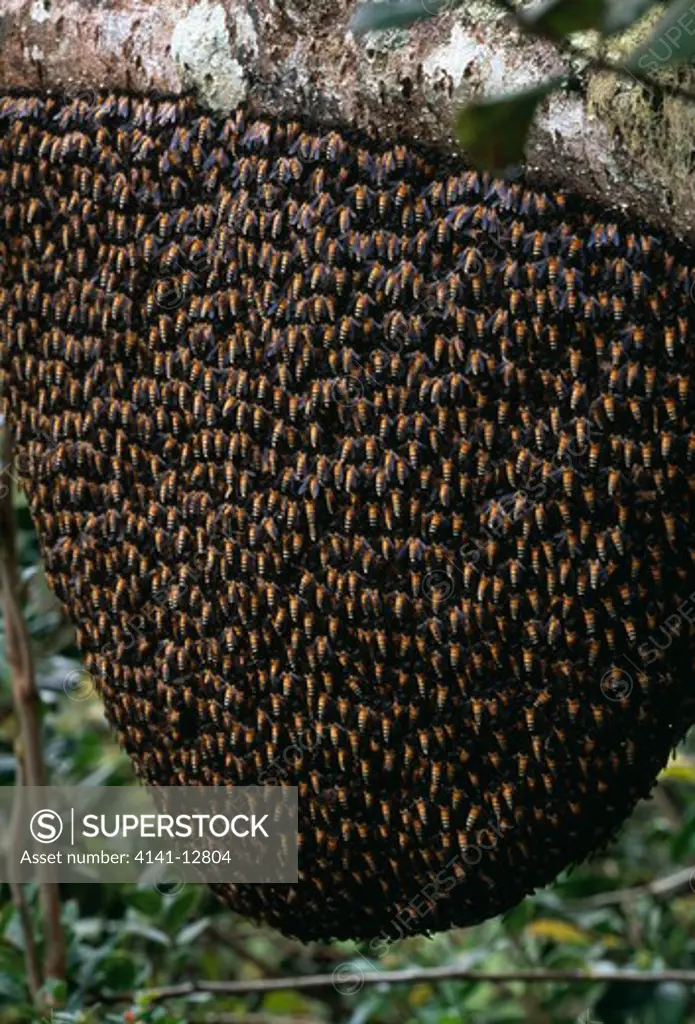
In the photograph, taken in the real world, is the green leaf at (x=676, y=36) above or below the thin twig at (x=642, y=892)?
above

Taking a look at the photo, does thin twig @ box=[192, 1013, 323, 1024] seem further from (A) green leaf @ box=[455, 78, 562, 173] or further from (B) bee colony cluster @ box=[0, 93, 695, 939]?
(A) green leaf @ box=[455, 78, 562, 173]

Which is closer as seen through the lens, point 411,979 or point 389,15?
point 389,15

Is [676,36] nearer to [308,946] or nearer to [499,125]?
[499,125]

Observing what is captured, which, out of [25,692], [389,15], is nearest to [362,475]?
[389,15]

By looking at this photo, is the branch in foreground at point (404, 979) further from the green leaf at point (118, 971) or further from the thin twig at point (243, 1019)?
Result: the thin twig at point (243, 1019)

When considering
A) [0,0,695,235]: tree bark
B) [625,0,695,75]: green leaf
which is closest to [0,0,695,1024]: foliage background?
[0,0,695,235]: tree bark

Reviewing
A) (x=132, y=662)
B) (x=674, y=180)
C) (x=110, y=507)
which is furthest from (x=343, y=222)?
(x=132, y=662)

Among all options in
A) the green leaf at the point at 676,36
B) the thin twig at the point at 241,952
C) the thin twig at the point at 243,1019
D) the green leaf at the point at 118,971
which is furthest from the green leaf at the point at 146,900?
the green leaf at the point at 676,36
